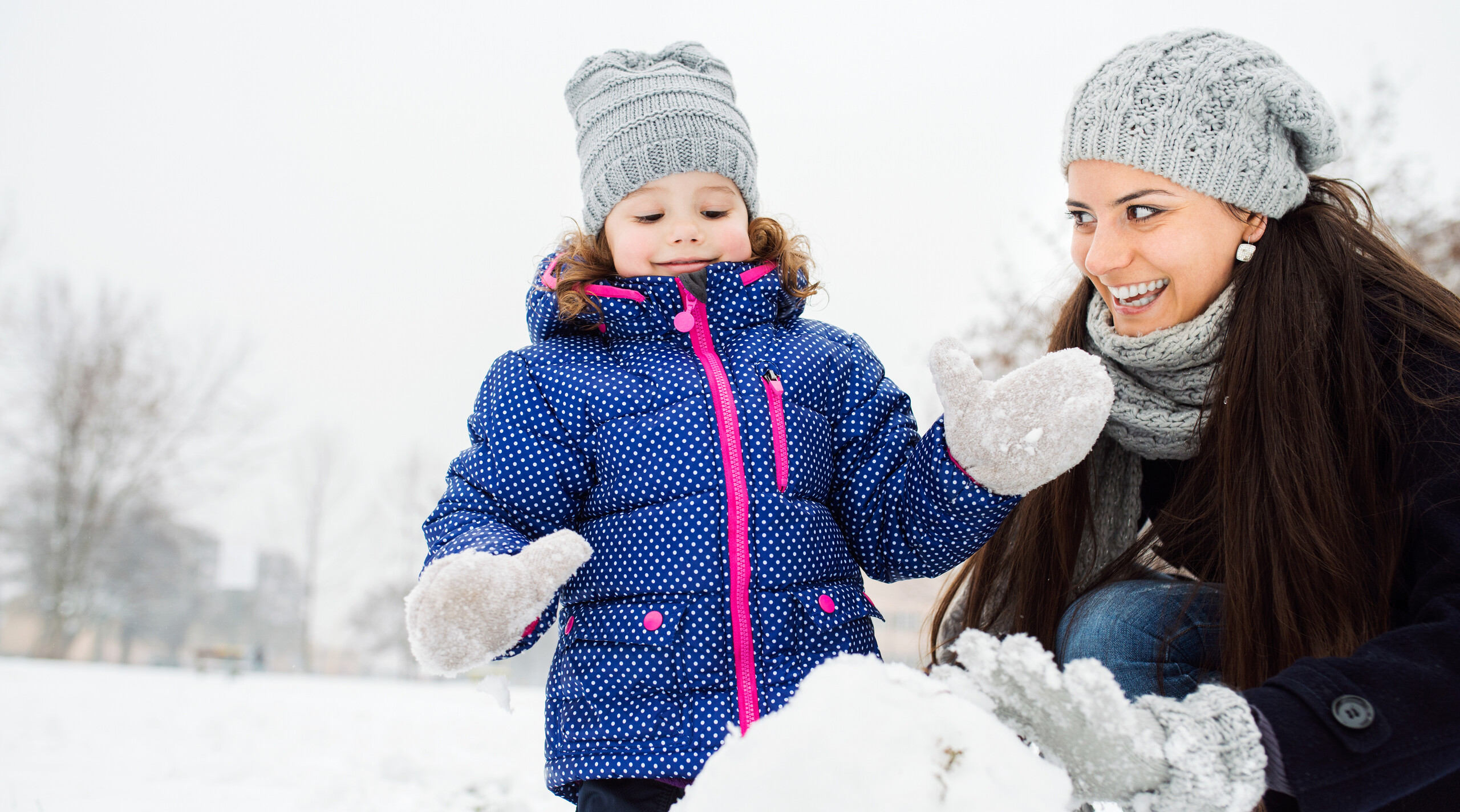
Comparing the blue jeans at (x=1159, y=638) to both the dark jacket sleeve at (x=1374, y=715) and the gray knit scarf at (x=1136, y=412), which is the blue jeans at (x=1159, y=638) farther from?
the dark jacket sleeve at (x=1374, y=715)

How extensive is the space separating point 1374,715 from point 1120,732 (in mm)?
319

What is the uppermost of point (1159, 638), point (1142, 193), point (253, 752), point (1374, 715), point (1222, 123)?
point (1222, 123)

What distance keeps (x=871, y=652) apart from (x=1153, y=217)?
3.10 ft

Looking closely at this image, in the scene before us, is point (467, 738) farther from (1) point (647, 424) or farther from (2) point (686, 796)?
(2) point (686, 796)

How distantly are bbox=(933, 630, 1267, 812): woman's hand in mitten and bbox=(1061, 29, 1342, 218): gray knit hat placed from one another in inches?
40.6

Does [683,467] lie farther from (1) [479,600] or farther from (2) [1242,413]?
(2) [1242,413]

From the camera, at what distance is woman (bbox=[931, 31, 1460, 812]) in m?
1.43

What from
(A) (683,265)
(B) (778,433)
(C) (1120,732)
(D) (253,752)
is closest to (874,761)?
(C) (1120,732)

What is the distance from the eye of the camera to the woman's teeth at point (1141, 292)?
1.75 metres

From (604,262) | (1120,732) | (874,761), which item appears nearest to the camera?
(874,761)

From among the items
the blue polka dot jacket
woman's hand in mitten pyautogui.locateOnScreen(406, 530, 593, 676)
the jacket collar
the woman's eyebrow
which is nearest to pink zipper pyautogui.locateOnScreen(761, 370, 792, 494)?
the blue polka dot jacket

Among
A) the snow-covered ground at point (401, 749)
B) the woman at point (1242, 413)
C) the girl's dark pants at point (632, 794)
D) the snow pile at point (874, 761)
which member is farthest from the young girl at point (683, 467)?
the snow pile at point (874, 761)

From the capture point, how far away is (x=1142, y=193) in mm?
1714

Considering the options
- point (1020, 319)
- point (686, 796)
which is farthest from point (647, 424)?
point (1020, 319)
